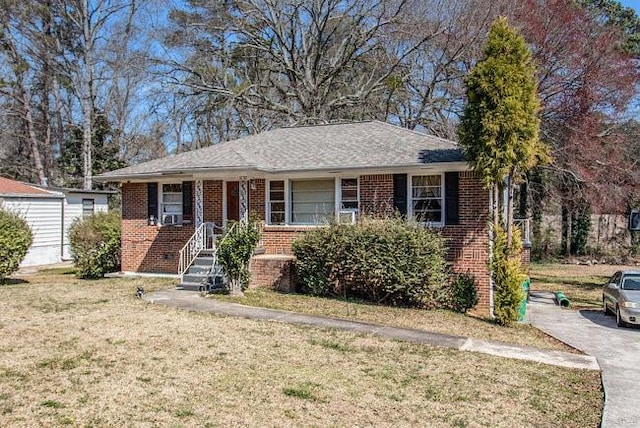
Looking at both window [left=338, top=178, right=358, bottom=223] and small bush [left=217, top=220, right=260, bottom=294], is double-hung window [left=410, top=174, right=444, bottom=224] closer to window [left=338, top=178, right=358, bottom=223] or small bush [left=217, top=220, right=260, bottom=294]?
window [left=338, top=178, right=358, bottom=223]

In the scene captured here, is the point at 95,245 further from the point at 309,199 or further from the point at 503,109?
the point at 503,109

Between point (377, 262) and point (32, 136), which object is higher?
point (32, 136)

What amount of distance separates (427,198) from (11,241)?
1148cm

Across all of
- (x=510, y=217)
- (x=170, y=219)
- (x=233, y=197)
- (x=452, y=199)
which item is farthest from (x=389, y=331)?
(x=170, y=219)

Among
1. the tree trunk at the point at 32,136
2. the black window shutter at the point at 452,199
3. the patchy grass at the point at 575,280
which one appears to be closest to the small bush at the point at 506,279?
the black window shutter at the point at 452,199

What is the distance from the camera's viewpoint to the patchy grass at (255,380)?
17.8ft

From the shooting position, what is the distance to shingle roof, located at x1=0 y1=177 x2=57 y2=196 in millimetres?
20562

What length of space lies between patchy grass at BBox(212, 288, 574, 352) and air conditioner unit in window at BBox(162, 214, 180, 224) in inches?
176

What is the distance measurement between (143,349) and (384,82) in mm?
20421

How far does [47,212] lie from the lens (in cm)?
2203

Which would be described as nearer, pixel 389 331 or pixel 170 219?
pixel 389 331

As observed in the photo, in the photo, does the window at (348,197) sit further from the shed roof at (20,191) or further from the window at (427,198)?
the shed roof at (20,191)

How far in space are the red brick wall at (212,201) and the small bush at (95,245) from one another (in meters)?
3.48

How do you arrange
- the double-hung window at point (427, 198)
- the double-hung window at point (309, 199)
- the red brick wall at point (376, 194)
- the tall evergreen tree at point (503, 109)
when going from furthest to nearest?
1. the double-hung window at point (309, 199)
2. the red brick wall at point (376, 194)
3. the double-hung window at point (427, 198)
4. the tall evergreen tree at point (503, 109)
